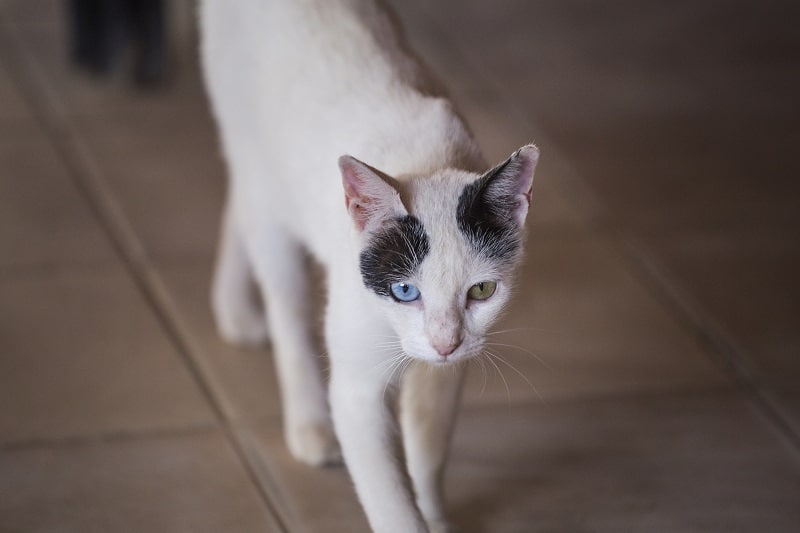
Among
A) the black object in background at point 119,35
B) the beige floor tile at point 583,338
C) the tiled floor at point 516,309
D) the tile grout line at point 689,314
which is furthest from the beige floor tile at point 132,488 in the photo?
the black object in background at point 119,35

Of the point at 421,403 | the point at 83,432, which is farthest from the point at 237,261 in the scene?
the point at 421,403

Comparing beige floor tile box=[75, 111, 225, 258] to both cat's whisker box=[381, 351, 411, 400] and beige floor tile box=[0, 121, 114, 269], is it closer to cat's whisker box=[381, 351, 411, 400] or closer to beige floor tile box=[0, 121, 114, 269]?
beige floor tile box=[0, 121, 114, 269]

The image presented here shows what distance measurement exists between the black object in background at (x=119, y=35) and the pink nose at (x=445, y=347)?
2.46m

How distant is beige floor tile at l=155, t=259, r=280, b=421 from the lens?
2686mm

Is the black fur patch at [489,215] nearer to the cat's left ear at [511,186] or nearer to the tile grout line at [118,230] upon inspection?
the cat's left ear at [511,186]

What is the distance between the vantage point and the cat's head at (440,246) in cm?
176

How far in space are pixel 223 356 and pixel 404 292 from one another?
115 centimetres

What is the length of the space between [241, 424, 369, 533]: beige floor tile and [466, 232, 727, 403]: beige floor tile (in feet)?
1.46

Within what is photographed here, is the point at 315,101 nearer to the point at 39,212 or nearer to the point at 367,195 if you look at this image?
the point at 367,195

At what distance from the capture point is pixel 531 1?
15.8 ft

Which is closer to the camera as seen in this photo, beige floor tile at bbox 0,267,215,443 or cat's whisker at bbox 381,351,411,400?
cat's whisker at bbox 381,351,411,400

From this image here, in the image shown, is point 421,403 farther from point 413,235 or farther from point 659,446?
point 659,446

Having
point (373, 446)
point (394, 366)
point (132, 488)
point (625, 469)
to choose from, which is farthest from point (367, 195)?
point (625, 469)

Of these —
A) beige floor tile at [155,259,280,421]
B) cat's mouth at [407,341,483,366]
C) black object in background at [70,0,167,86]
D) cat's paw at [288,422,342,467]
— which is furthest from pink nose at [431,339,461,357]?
black object in background at [70,0,167,86]
